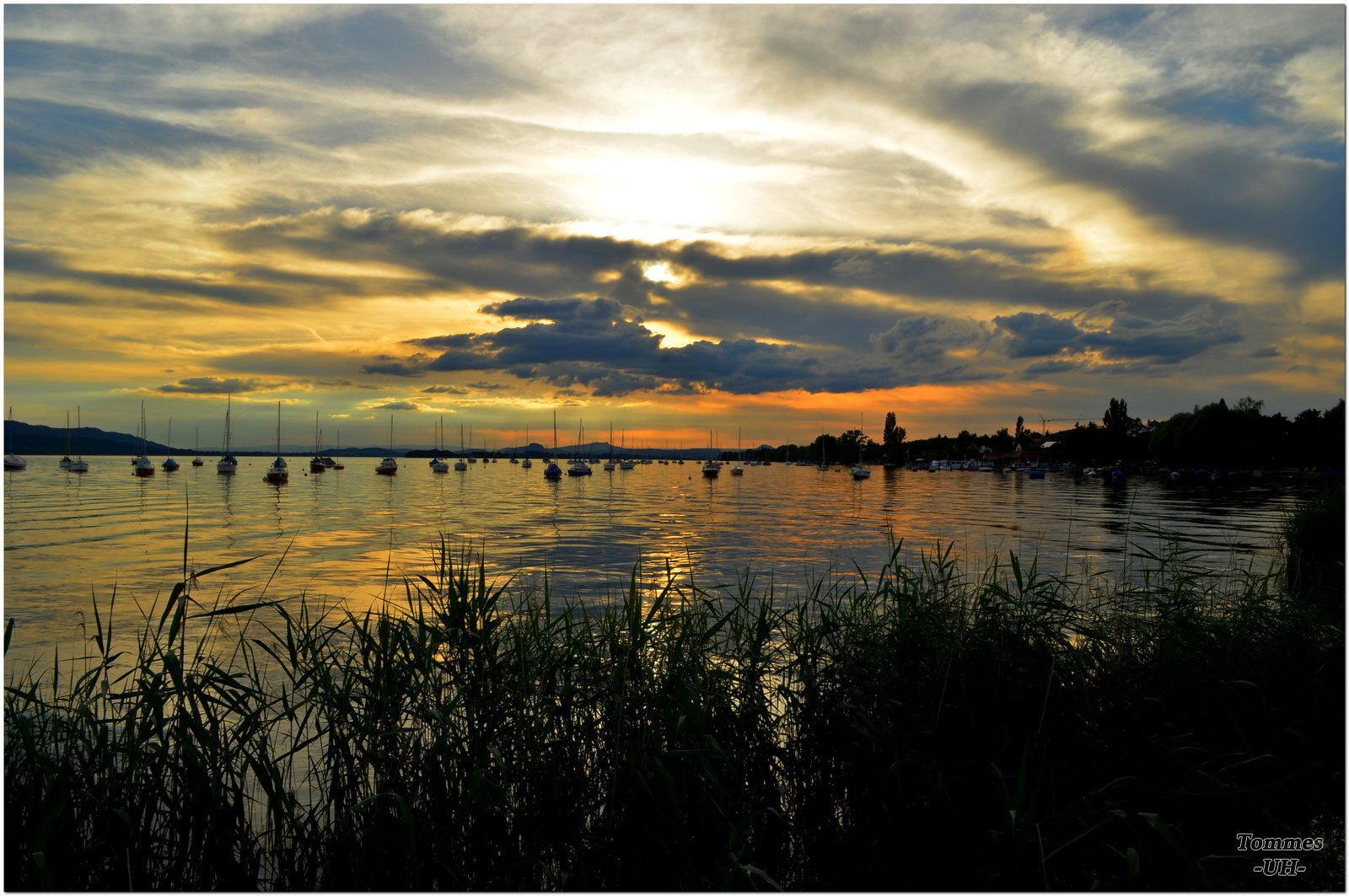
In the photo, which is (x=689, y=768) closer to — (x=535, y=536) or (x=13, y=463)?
(x=535, y=536)

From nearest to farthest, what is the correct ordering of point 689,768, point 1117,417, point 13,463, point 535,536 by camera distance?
point 689,768 < point 535,536 < point 13,463 < point 1117,417

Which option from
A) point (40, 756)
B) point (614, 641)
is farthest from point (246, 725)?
point (614, 641)

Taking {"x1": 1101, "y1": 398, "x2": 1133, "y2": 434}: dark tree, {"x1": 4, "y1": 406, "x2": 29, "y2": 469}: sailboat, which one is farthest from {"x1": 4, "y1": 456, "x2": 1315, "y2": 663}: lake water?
{"x1": 1101, "y1": 398, "x2": 1133, "y2": 434}: dark tree

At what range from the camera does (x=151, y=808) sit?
5.77 meters

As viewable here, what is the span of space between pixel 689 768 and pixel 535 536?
4056cm

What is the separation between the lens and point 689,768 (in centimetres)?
605

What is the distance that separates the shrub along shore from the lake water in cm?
270

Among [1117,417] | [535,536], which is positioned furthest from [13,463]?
[1117,417]

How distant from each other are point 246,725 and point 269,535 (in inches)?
1751

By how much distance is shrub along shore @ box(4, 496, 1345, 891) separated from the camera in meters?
5.66

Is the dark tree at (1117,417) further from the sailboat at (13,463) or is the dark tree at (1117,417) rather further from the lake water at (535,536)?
the sailboat at (13,463)

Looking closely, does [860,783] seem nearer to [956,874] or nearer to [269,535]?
[956,874]

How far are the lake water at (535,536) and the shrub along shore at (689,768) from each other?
2.70m

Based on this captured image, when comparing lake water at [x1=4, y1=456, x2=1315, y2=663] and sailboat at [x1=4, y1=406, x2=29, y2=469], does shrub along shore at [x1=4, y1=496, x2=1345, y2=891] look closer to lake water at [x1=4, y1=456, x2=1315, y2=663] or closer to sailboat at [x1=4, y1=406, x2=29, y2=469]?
lake water at [x1=4, y1=456, x2=1315, y2=663]
